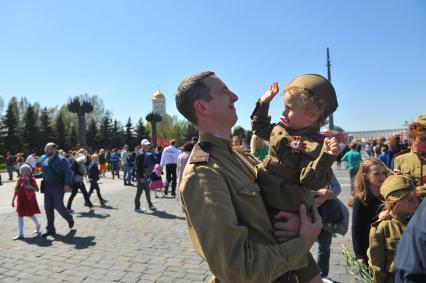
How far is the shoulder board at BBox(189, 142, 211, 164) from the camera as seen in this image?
1.62 meters

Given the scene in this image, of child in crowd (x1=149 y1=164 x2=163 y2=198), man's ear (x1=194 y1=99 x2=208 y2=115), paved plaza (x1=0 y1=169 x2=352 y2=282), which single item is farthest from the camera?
child in crowd (x1=149 y1=164 x2=163 y2=198)

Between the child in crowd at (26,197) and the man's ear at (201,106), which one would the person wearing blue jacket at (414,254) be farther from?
the child in crowd at (26,197)

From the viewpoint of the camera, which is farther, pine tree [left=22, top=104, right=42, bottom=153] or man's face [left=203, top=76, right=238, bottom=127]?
pine tree [left=22, top=104, right=42, bottom=153]

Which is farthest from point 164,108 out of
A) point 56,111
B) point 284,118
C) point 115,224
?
point 284,118

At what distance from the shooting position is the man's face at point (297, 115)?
197cm

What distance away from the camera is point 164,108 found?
101 metres

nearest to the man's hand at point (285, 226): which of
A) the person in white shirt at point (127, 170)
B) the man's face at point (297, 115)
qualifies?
the man's face at point (297, 115)

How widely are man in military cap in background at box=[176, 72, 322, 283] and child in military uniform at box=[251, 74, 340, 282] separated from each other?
0.08m

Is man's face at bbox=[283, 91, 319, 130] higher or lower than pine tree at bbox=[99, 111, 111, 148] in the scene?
lower

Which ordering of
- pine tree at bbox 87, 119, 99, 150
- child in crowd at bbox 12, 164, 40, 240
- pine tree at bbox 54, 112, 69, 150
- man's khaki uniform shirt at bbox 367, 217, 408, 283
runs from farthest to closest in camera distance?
pine tree at bbox 87, 119, 99, 150
pine tree at bbox 54, 112, 69, 150
child in crowd at bbox 12, 164, 40, 240
man's khaki uniform shirt at bbox 367, 217, 408, 283

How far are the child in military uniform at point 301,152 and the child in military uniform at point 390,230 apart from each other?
55.8 inches

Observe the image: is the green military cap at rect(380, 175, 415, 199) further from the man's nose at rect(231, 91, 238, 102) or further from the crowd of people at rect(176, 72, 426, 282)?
the man's nose at rect(231, 91, 238, 102)

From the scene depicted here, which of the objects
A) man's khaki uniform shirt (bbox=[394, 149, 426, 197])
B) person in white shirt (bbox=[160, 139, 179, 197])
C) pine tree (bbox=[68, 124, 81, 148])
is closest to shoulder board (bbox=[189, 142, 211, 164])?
man's khaki uniform shirt (bbox=[394, 149, 426, 197])

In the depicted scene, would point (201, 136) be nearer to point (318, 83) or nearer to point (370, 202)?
point (318, 83)
